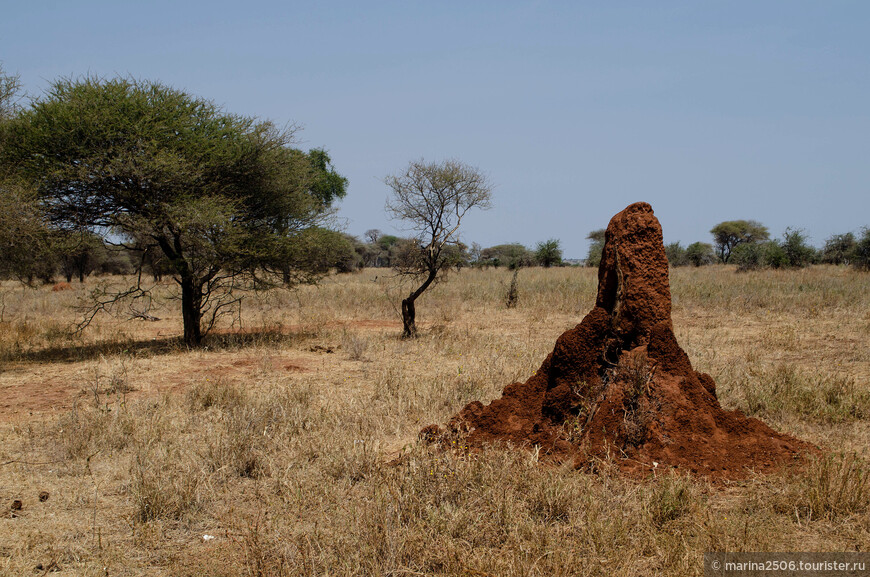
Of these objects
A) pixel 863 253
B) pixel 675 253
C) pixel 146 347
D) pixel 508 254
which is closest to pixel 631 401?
pixel 146 347

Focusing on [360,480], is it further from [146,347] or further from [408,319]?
[146,347]

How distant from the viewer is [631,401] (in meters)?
5.05

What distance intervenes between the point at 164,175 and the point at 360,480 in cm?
892

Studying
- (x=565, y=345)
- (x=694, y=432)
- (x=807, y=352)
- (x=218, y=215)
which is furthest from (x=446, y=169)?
(x=694, y=432)

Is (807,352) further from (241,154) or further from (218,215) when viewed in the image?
(241,154)

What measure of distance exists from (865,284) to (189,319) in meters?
20.4

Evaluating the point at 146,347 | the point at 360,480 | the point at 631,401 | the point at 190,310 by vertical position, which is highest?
the point at 190,310

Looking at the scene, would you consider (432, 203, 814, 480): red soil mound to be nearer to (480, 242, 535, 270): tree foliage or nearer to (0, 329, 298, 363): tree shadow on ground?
(0, 329, 298, 363): tree shadow on ground

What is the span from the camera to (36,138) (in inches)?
432

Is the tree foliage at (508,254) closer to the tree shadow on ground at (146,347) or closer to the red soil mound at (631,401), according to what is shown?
the tree shadow on ground at (146,347)

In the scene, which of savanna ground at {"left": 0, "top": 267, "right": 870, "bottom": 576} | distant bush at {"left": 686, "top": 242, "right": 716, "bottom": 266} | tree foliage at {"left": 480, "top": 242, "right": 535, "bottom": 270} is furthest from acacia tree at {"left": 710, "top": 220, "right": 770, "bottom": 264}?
savanna ground at {"left": 0, "top": 267, "right": 870, "bottom": 576}

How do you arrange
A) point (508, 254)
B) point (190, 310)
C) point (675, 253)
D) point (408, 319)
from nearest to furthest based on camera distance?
point (190, 310) → point (408, 319) → point (675, 253) → point (508, 254)

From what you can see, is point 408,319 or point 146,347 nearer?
point 146,347

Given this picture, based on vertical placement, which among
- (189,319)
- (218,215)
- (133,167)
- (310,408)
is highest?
(133,167)
